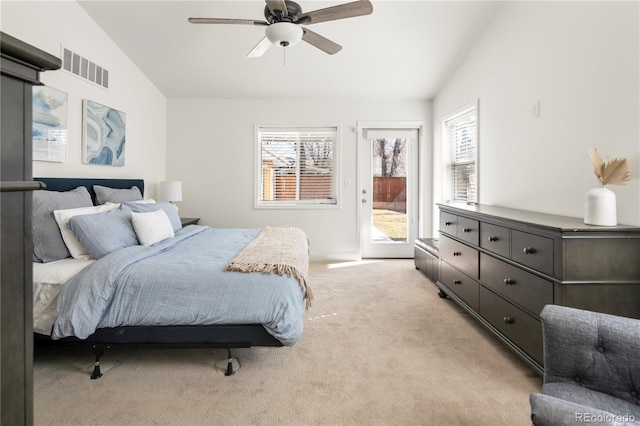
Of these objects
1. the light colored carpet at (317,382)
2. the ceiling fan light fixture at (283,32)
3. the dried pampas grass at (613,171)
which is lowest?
the light colored carpet at (317,382)

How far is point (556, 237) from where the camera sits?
1816 mm

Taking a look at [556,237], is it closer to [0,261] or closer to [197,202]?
[0,261]

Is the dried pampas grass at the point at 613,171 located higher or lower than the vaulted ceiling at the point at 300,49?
lower

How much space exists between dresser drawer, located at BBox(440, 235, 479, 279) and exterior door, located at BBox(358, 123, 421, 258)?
1811mm

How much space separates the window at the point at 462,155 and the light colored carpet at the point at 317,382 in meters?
A: 1.97

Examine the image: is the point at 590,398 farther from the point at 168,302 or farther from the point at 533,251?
the point at 168,302

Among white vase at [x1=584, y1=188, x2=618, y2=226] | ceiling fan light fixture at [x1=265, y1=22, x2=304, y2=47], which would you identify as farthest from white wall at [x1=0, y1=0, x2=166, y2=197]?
white vase at [x1=584, y1=188, x2=618, y2=226]

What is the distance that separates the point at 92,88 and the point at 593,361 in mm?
4431

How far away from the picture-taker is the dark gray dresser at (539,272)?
1.79m

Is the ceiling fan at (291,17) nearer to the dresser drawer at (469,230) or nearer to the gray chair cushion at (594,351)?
the dresser drawer at (469,230)

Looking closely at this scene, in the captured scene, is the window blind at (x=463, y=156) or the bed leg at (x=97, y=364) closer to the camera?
the bed leg at (x=97, y=364)

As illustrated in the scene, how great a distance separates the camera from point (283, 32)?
2.52 metres

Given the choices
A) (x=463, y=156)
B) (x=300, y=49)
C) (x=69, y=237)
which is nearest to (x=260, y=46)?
(x=300, y=49)

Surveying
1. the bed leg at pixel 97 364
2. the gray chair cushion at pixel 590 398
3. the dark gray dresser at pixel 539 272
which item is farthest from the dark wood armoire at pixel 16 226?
the dark gray dresser at pixel 539 272
